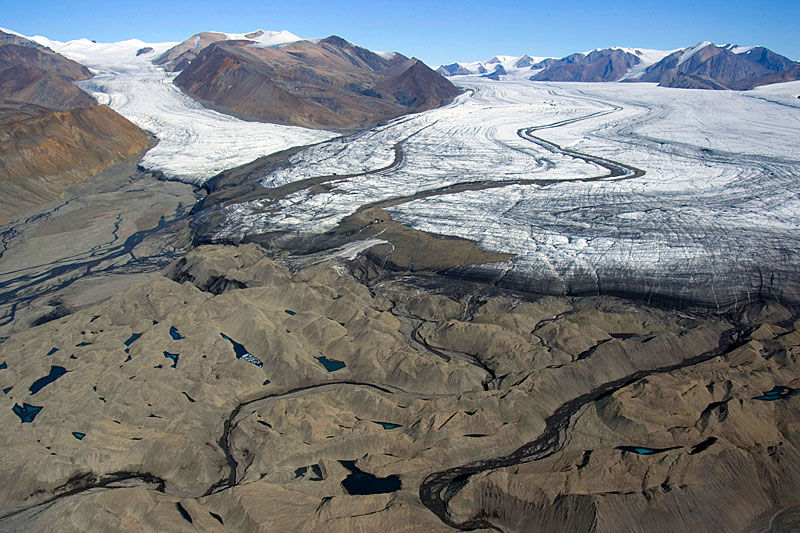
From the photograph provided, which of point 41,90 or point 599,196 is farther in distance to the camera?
point 41,90

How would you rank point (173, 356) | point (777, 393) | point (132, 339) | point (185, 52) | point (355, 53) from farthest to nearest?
1. point (355, 53)
2. point (185, 52)
3. point (132, 339)
4. point (173, 356)
5. point (777, 393)

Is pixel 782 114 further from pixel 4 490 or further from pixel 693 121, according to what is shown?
pixel 4 490

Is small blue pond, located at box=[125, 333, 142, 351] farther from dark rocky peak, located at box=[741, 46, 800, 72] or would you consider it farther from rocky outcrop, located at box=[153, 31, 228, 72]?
dark rocky peak, located at box=[741, 46, 800, 72]

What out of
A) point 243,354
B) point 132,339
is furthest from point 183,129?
point 243,354

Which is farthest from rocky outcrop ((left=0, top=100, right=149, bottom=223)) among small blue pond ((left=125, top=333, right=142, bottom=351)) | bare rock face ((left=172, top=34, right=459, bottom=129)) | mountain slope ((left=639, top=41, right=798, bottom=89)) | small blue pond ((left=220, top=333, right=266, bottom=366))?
mountain slope ((left=639, top=41, right=798, bottom=89))

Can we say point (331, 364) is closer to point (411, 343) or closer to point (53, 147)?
point (411, 343)

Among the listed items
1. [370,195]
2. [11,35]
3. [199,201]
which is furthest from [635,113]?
[11,35]
